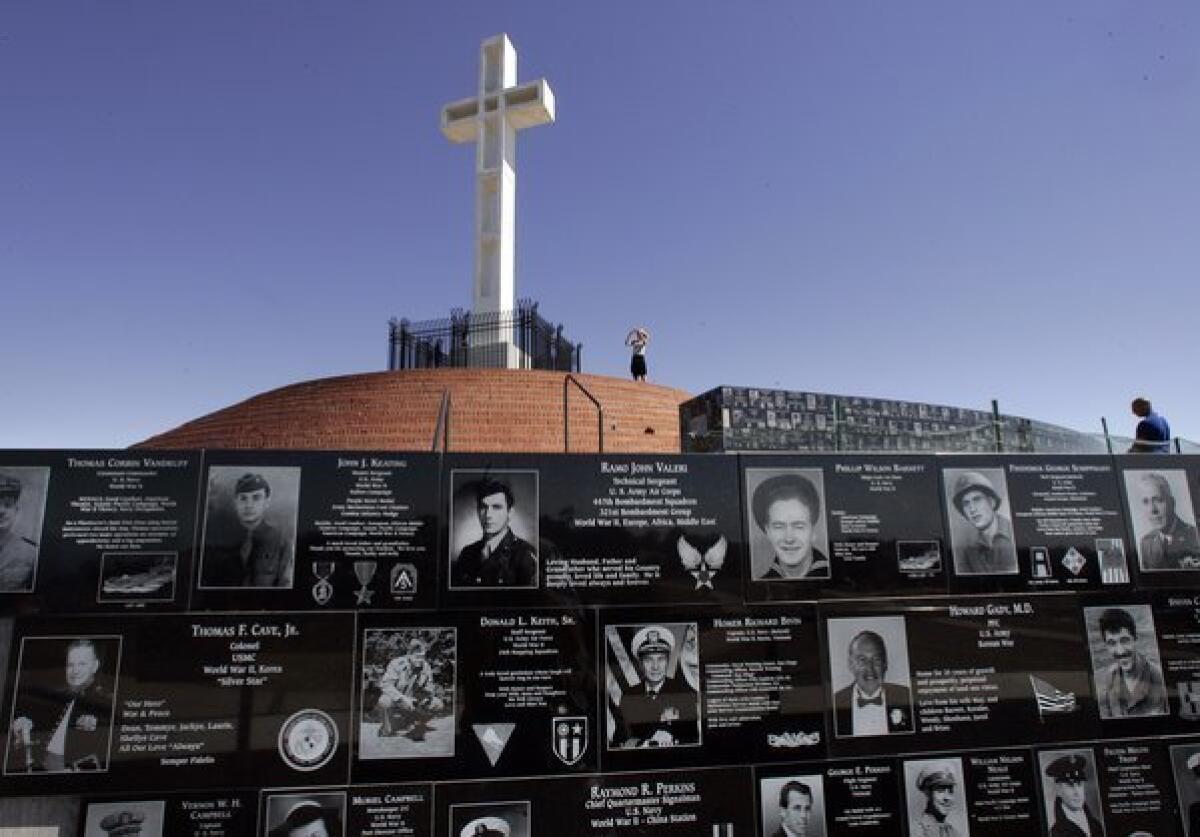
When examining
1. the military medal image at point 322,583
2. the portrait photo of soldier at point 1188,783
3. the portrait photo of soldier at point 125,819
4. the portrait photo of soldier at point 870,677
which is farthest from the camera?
the portrait photo of soldier at point 1188,783

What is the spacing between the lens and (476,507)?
4.09 metres

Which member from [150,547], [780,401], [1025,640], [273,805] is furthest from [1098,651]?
[150,547]

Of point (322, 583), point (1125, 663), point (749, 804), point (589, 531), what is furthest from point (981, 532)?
point (322, 583)

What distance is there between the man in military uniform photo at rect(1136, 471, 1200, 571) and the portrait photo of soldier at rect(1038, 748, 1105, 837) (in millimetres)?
1172

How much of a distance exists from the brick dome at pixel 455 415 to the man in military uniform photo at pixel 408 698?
6937 mm

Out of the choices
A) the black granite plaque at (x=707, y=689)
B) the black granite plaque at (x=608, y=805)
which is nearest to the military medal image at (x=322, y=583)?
the black granite plaque at (x=608, y=805)

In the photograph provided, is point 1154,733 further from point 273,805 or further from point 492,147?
point 492,147

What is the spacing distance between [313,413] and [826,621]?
9.46 meters

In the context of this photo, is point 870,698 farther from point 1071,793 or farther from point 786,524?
point 1071,793

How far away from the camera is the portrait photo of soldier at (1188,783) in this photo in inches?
167

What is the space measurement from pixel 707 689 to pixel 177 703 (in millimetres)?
2453

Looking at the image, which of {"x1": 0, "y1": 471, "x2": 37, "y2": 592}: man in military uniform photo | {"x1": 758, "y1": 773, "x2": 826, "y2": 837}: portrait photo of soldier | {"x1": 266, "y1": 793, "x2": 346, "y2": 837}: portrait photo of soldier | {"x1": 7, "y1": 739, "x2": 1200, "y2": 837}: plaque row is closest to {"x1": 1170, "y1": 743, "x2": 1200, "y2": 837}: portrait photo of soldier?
{"x1": 7, "y1": 739, "x2": 1200, "y2": 837}: plaque row

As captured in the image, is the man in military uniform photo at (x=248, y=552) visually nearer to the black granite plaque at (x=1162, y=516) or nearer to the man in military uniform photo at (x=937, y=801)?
the man in military uniform photo at (x=937, y=801)

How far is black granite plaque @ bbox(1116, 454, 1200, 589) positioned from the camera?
15.1ft
